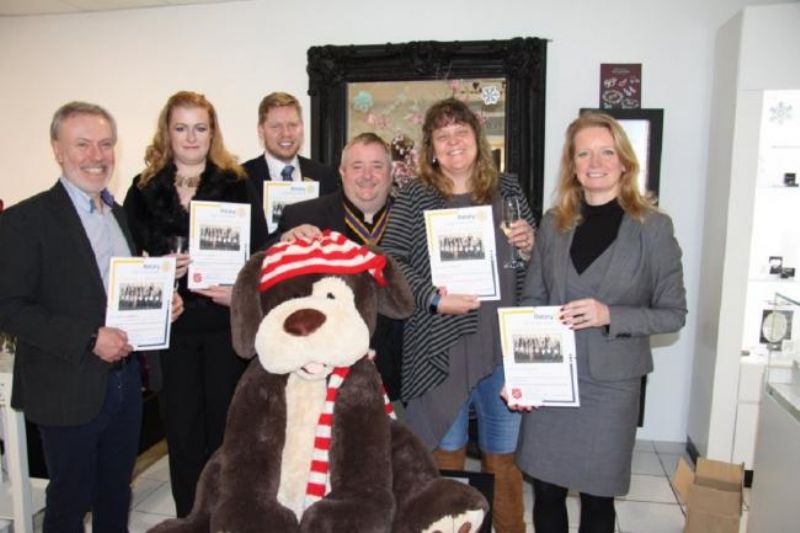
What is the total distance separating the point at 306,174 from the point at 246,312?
134 centimetres

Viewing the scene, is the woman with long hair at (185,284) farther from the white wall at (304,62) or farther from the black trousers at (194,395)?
the white wall at (304,62)

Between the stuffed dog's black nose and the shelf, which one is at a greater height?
the stuffed dog's black nose

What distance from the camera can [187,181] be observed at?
2.22 meters

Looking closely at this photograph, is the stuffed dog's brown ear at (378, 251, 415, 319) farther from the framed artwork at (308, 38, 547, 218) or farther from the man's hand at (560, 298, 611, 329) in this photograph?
the framed artwork at (308, 38, 547, 218)

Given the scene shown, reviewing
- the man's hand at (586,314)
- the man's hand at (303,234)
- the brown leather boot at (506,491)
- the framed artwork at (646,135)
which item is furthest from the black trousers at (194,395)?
the framed artwork at (646,135)

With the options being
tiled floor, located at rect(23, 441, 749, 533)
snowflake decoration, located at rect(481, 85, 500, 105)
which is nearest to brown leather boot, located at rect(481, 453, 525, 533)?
tiled floor, located at rect(23, 441, 749, 533)

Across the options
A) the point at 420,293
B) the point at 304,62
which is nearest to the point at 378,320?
the point at 420,293

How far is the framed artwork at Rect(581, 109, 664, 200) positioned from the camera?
3.36m

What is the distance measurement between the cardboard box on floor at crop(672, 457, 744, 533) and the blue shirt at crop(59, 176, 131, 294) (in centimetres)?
242

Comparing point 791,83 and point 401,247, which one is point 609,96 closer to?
point 791,83

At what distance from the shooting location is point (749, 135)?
3.02m

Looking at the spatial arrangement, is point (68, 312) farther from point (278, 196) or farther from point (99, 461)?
point (278, 196)

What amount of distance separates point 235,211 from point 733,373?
2.62 m

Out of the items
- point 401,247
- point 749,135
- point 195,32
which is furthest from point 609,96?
point 195,32
